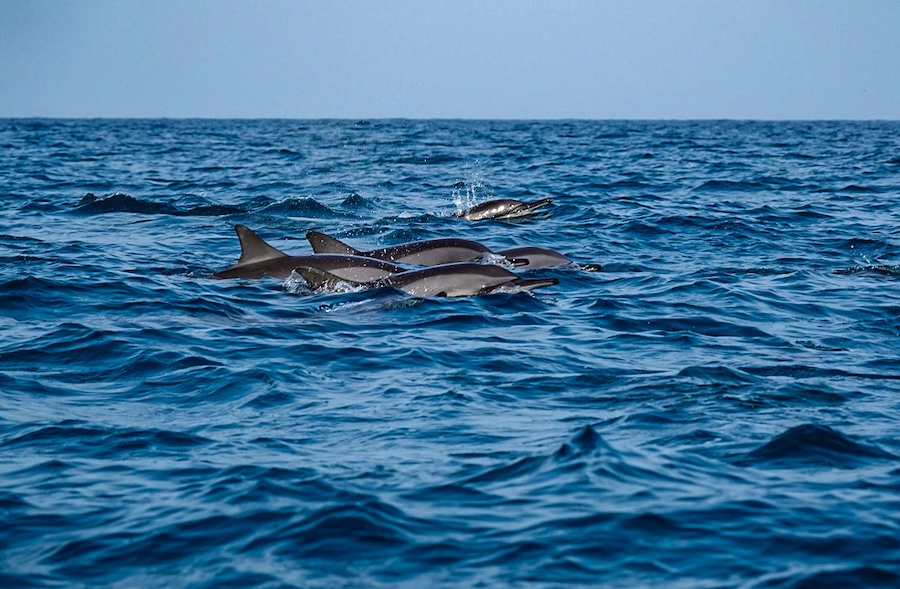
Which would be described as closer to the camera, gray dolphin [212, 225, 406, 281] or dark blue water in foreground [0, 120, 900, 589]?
dark blue water in foreground [0, 120, 900, 589]

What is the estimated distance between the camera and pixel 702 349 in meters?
10.9

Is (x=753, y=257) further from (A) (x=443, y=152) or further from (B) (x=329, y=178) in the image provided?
(A) (x=443, y=152)

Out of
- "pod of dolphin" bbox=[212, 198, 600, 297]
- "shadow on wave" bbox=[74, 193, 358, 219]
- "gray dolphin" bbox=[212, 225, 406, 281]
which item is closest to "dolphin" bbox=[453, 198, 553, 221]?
"shadow on wave" bbox=[74, 193, 358, 219]

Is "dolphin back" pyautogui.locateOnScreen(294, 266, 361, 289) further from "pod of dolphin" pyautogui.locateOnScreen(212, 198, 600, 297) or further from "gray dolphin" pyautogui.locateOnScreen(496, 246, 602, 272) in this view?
"gray dolphin" pyautogui.locateOnScreen(496, 246, 602, 272)

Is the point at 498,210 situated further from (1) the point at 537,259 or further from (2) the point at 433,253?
(2) the point at 433,253

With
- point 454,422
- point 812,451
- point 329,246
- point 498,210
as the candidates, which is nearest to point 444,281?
point 329,246

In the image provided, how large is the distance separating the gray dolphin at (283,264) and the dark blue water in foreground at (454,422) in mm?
378

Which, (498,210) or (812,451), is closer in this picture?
(812,451)

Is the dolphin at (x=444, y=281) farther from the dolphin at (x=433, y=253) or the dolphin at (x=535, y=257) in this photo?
the dolphin at (x=535, y=257)

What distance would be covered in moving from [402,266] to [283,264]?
5.27 feet

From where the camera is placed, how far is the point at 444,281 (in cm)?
1369

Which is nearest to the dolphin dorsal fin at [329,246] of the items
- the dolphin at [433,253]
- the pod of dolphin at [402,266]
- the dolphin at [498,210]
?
the pod of dolphin at [402,266]

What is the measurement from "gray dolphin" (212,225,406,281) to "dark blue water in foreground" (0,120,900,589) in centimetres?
38

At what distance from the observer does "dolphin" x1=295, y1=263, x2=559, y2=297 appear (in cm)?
1364
